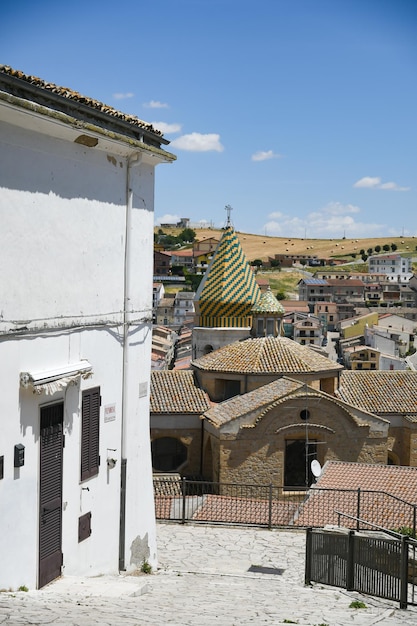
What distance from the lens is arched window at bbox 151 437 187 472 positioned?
2822 centimetres

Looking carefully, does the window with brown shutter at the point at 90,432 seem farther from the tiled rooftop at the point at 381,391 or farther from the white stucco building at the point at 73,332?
the tiled rooftop at the point at 381,391

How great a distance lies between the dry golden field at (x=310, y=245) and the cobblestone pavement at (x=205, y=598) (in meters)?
155

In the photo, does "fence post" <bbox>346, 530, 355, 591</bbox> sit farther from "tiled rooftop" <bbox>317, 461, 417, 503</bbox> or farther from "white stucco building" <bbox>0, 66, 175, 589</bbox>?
"tiled rooftop" <bbox>317, 461, 417, 503</bbox>

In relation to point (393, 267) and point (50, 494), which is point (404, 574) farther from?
point (393, 267)

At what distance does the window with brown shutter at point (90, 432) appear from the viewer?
10461 millimetres

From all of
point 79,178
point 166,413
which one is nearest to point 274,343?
point 166,413

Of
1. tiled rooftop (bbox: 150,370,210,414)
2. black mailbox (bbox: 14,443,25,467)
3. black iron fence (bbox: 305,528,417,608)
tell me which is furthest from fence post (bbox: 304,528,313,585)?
tiled rooftop (bbox: 150,370,210,414)

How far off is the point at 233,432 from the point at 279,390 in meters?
2.14

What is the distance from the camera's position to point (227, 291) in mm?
33719

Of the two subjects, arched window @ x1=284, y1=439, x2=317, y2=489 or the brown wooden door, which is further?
arched window @ x1=284, y1=439, x2=317, y2=489

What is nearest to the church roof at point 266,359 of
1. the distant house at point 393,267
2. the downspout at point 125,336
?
the downspout at point 125,336

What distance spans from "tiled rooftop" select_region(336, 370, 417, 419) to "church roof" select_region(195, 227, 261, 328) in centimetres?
545

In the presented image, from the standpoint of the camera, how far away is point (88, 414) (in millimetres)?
10555

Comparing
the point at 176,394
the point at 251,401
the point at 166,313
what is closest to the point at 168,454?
the point at 176,394
